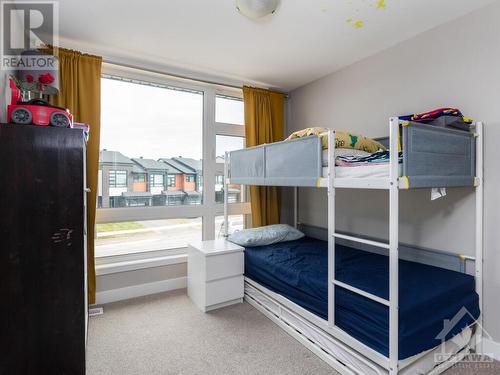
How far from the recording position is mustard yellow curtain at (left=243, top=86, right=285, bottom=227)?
12.0ft

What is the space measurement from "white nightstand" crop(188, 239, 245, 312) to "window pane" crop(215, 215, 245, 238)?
2.36 ft

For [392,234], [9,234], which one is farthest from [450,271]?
[9,234]

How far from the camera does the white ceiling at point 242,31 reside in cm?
211

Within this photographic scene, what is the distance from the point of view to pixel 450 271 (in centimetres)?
218

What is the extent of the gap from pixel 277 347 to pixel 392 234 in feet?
4.02

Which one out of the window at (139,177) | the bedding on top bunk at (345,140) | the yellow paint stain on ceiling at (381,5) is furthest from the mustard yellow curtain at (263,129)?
the yellow paint stain on ceiling at (381,5)

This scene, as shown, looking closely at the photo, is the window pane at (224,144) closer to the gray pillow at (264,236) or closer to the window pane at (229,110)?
the window pane at (229,110)

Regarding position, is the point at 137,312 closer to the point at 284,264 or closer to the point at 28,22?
the point at 284,264

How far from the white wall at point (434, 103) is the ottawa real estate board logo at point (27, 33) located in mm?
2784

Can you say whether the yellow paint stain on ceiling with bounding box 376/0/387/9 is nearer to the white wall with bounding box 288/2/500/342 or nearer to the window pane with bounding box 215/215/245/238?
the white wall with bounding box 288/2/500/342

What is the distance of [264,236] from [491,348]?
1.98 metres

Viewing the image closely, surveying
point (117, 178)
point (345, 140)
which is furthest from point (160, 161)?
point (345, 140)

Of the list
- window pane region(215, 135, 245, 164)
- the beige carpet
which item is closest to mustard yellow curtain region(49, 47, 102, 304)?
the beige carpet

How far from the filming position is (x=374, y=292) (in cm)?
178
